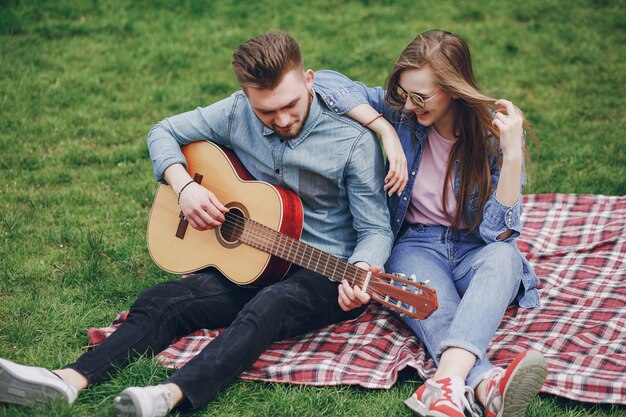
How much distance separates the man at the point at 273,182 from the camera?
11.6 ft

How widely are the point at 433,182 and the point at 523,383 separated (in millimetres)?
1410

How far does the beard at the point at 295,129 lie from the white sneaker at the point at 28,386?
5.37 feet

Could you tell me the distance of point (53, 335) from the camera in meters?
4.02

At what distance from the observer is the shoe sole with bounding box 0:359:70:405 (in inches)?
126

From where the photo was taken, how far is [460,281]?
4113mm

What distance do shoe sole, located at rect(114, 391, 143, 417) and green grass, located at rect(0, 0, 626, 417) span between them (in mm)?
168

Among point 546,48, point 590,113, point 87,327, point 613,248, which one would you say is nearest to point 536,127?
point 590,113

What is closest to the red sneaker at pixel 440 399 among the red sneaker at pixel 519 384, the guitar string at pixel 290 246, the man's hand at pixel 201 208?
the red sneaker at pixel 519 384

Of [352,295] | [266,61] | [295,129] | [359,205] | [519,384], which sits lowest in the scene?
[519,384]

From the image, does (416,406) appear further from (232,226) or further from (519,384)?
(232,226)

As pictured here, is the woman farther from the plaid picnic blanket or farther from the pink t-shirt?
the plaid picnic blanket

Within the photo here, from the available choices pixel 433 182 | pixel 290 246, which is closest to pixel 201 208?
pixel 290 246

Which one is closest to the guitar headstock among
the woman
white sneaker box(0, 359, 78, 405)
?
the woman

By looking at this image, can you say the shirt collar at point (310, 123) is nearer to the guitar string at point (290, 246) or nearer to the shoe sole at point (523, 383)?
the guitar string at point (290, 246)
